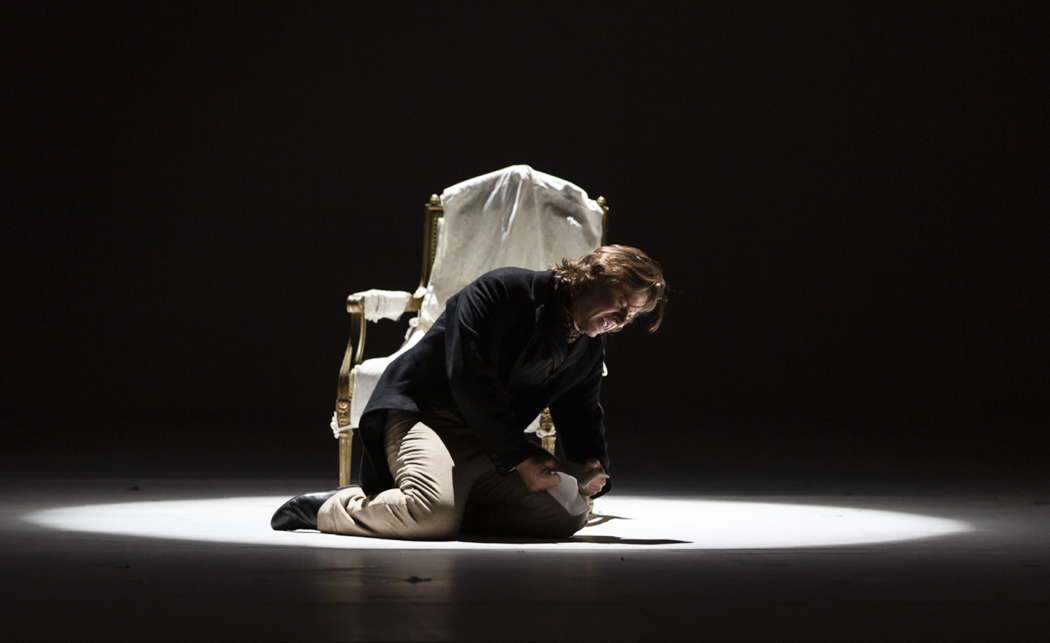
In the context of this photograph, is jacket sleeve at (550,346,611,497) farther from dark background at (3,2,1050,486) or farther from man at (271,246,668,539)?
dark background at (3,2,1050,486)

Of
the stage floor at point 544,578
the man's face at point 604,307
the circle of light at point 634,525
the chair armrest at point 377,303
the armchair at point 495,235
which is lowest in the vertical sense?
the stage floor at point 544,578

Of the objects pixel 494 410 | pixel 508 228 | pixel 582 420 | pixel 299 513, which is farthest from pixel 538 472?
pixel 508 228

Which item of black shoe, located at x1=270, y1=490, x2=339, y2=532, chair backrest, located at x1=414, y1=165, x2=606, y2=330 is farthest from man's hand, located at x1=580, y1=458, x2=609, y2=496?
chair backrest, located at x1=414, y1=165, x2=606, y2=330

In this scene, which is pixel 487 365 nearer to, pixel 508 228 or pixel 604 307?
pixel 604 307

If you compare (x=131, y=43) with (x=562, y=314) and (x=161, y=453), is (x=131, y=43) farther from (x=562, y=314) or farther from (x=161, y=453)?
(x=562, y=314)

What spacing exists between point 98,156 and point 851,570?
19.3 ft

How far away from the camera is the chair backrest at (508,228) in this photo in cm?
479

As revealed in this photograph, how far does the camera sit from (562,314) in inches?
137

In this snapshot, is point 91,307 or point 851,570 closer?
point 851,570

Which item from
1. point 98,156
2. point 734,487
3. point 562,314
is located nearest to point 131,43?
point 98,156

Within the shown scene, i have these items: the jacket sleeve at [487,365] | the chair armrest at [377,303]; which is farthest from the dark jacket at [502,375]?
the chair armrest at [377,303]

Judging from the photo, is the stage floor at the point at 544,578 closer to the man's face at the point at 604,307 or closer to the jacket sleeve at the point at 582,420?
the jacket sleeve at the point at 582,420

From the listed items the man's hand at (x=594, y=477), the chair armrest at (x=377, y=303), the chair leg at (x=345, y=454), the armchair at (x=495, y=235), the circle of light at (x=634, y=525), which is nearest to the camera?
the circle of light at (x=634, y=525)

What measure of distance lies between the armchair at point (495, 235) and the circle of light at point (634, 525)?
0.69 metres
